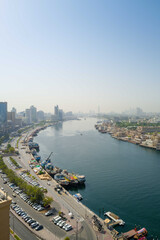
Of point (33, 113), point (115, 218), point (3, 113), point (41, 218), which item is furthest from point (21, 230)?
point (33, 113)

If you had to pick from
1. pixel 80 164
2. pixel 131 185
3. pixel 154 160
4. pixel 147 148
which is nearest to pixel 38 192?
pixel 131 185

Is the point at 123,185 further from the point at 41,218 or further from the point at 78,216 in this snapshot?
the point at 41,218

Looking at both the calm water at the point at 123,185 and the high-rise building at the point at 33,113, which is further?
the high-rise building at the point at 33,113

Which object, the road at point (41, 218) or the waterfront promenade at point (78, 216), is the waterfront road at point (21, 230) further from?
the waterfront promenade at point (78, 216)

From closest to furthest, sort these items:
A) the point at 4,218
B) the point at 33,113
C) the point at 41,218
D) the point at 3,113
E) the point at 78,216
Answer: the point at 4,218 < the point at 41,218 < the point at 78,216 < the point at 3,113 < the point at 33,113

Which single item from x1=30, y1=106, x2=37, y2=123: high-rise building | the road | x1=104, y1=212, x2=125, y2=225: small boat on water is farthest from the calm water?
x1=30, y1=106, x2=37, y2=123: high-rise building

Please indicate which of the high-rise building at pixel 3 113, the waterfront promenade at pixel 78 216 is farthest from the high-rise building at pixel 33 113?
the waterfront promenade at pixel 78 216

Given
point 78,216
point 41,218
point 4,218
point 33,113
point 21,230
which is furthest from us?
point 33,113

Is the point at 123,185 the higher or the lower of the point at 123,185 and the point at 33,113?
the lower

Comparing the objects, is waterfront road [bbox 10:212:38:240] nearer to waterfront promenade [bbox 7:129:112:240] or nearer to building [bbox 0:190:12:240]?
waterfront promenade [bbox 7:129:112:240]

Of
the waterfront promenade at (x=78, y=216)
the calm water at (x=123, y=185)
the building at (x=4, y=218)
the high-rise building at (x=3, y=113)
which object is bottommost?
the calm water at (x=123, y=185)

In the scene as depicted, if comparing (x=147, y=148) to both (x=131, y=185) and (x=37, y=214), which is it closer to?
(x=131, y=185)
